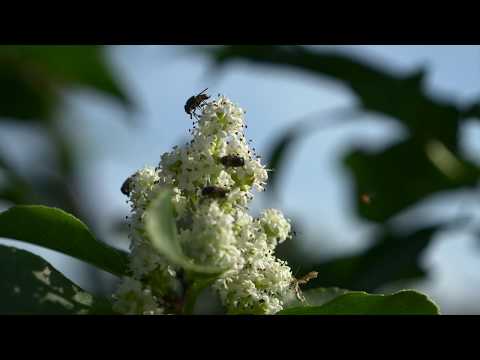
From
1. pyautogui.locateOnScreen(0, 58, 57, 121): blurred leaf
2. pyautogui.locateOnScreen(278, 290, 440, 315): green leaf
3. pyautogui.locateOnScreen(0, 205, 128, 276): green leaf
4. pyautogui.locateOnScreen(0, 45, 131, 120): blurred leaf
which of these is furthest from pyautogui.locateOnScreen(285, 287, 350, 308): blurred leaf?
pyautogui.locateOnScreen(0, 58, 57, 121): blurred leaf

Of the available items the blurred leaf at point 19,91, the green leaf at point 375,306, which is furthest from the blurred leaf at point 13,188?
the green leaf at point 375,306

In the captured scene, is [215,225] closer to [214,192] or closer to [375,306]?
[214,192]

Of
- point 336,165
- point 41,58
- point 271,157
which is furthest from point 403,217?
point 41,58

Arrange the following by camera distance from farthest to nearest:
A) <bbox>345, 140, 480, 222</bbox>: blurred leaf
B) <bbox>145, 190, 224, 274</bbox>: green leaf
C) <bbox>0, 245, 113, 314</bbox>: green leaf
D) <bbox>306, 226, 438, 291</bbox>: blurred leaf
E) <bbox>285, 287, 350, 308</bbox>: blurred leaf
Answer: <bbox>345, 140, 480, 222</bbox>: blurred leaf
<bbox>306, 226, 438, 291</bbox>: blurred leaf
<bbox>285, 287, 350, 308</bbox>: blurred leaf
<bbox>0, 245, 113, 314</bbox>: green leaf
<bbox>145, 190, 224, 274</bbox>: green leaf

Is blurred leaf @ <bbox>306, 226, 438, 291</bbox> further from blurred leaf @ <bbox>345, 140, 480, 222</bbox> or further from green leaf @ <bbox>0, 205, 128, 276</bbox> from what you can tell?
green leaf @ <bbox>0, 205, 128, 276</bbox>

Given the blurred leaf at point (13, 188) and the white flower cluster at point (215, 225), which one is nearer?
the white flower cluster at point (215, 225)

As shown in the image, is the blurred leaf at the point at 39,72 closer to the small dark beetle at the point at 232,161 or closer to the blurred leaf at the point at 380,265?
the blurred leaf at the point at 380,265

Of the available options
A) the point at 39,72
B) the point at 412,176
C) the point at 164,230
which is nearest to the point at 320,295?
the point at 164,230
